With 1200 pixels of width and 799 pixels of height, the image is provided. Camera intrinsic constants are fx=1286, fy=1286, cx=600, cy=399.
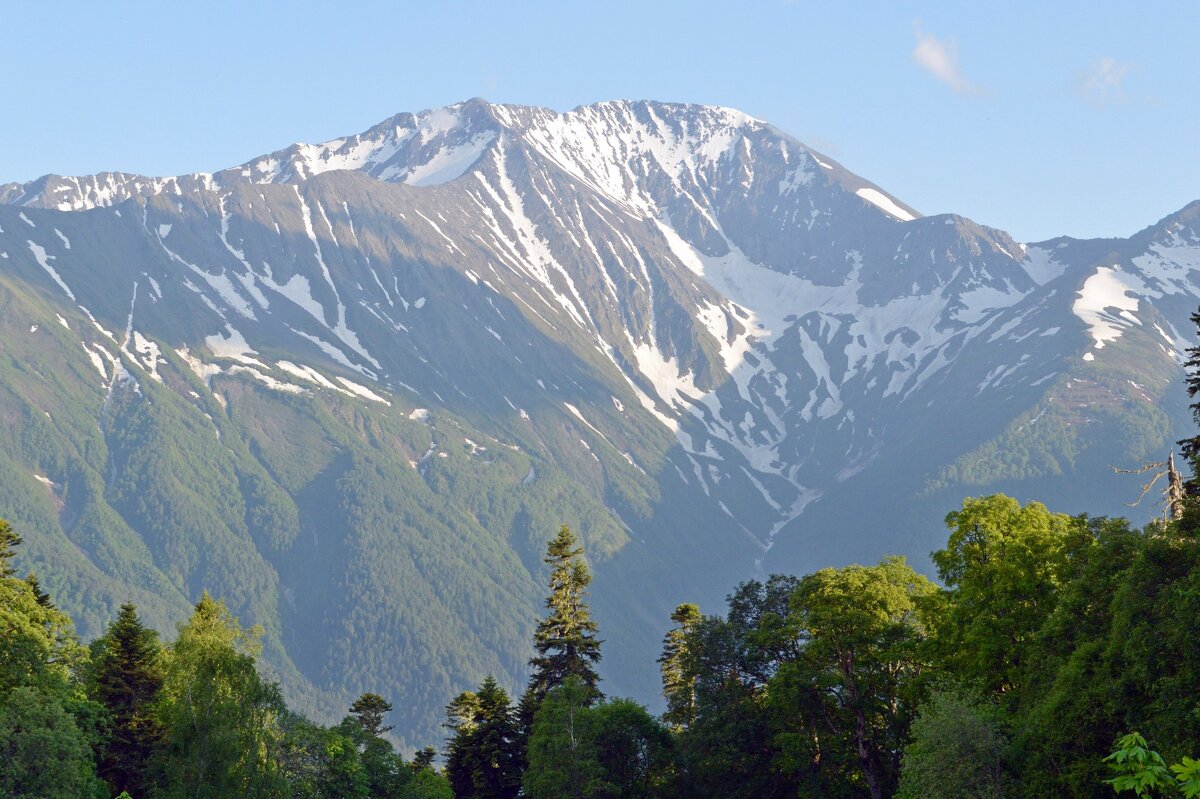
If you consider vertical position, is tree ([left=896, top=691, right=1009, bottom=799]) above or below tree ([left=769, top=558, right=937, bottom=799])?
below

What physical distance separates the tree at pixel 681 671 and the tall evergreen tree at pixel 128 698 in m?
31.3

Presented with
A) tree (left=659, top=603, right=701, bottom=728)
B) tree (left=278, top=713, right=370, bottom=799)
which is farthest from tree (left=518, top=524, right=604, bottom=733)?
tree (left=278, top=713, right=370, bottom=799)

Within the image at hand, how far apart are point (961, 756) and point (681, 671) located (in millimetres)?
37740

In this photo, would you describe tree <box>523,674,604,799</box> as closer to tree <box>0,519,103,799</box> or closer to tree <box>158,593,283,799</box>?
tree <box>158,593,283,799</box>

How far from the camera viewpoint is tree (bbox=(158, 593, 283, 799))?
61.4 meters

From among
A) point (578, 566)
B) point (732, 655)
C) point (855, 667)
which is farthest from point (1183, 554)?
point (578, 566)

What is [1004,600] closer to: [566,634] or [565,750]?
[565,750]

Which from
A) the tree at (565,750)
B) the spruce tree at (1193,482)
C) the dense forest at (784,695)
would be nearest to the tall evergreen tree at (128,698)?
the dense forest at (784,695)

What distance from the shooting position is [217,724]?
6200cm

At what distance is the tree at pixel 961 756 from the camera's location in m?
50.1

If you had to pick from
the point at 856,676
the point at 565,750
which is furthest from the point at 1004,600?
the point at 565,750

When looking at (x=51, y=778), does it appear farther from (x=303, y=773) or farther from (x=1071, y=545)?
(x=1071, y=545)

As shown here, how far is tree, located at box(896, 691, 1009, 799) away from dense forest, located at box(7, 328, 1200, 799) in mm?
90

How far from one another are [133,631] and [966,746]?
46357mm
